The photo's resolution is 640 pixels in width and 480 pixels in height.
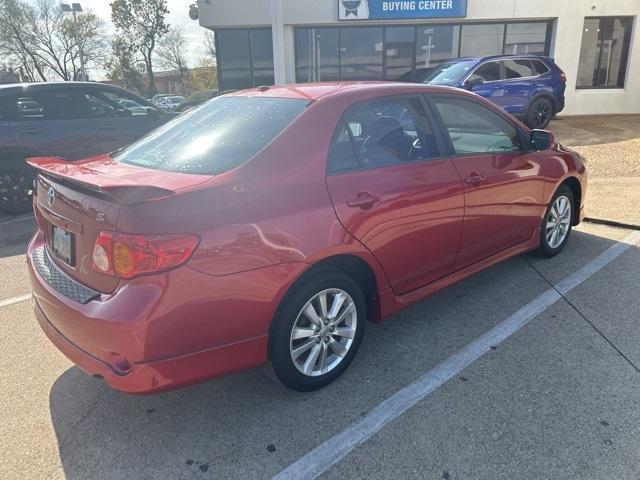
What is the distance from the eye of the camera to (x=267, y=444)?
248 centimetres

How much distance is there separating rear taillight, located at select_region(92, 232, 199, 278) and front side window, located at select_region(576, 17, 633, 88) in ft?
56.6

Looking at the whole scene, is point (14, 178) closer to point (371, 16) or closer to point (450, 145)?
point (450, 145)

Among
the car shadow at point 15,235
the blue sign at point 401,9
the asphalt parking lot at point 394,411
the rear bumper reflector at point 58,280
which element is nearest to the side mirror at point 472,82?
the blue sign at point 401,9

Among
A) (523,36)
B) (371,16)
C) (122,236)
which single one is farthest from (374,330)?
(523,36)

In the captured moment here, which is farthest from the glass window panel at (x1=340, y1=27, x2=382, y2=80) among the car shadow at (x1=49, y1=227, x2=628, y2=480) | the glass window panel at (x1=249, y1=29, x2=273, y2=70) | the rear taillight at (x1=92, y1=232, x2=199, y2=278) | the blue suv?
the rear taillight at (x1=92, y1=232, x2=199, y2=278)

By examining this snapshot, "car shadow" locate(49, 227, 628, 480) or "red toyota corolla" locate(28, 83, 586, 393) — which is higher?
"red toyota corolla" locate(28, 83, 586, 393)

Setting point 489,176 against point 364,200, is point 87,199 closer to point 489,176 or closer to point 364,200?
point 364,200

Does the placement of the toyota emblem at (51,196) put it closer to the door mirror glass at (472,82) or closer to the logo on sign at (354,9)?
the door mirror glass at (472,82)

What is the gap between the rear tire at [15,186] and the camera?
656 cm

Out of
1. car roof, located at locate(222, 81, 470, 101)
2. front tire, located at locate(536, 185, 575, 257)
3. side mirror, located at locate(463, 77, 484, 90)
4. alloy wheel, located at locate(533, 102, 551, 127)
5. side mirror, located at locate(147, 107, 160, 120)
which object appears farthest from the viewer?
alloy wheel, located at locate(533, 102, 551, 127)

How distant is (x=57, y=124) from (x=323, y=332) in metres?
5.57

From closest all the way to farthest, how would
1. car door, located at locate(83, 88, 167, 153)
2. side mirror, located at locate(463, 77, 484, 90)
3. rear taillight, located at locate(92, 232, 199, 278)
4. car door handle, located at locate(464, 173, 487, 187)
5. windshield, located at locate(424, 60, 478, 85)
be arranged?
1. rear taillight, located at locate(92, 232, 199, 278)
2. car door handle, located at locate(464, 173, 487, 187)
3. car door, located at locate(83, 88, 167, 153)
4. side mirror, located at locate(463, 77, 484, 90)
5. windshield, located at locate(424, 60, 478, 85)

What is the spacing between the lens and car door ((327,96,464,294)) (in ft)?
9.30

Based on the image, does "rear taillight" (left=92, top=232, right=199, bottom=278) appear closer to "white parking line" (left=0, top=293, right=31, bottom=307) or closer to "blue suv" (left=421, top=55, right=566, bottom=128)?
"white parking line" (left=0, top=293, right=31, bottom=307)
